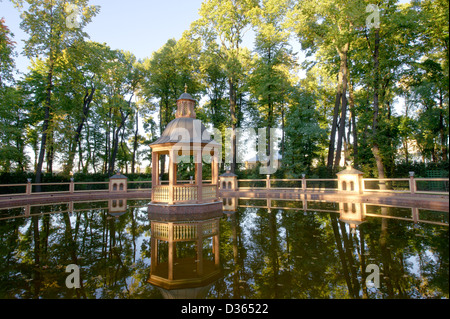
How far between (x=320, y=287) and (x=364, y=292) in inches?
25.3

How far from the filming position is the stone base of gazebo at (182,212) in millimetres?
10898

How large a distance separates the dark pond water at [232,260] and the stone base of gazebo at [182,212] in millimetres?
1630

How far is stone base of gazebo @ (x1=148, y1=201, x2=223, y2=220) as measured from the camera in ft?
35.8

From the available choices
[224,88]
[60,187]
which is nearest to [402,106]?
[224,88]

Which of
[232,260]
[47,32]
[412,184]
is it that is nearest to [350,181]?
[412,184]

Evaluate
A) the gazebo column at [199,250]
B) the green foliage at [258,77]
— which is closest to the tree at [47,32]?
the green foliage at [258,77]

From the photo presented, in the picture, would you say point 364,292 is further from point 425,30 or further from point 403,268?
point 425,30

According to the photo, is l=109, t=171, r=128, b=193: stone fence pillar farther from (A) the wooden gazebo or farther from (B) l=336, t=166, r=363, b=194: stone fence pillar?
(B) l=336, t=166, r=363, b=194: stone fence pillar

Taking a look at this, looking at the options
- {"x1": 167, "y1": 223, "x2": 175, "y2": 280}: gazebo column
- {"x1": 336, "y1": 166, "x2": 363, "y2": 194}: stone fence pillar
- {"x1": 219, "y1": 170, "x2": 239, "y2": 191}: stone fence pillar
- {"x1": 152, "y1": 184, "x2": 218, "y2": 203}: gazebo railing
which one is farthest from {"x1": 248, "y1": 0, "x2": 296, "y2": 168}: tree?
{"x1": 167, "y1": 223, "x2": 175, "y2": 280}: gazebo column

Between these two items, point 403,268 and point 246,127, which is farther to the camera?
point 246,127

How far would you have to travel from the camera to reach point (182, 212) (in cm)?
1104

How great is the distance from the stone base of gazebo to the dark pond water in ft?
5.35

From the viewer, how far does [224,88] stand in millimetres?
34375

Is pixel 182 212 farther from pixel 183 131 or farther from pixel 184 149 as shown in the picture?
pixel 183 131
